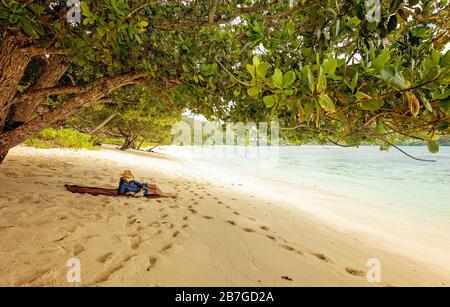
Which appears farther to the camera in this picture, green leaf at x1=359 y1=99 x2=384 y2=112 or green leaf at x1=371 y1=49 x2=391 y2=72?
green leaf at x1=359 y1=99 x2=384 y2=112

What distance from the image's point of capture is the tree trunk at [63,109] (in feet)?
13.6

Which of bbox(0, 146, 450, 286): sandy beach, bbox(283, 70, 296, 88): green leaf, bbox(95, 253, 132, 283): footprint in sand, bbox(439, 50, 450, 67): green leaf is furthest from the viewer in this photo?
bbox(0, 146, 450, 286): sandy beach

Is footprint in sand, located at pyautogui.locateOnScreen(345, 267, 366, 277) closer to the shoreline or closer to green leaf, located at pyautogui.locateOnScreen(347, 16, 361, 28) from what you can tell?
the shoreline

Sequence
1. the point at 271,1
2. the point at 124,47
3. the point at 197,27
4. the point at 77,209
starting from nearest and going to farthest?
the point at 124,47 < the point at 271,1 < the point at 197,27 < the point at 77,209

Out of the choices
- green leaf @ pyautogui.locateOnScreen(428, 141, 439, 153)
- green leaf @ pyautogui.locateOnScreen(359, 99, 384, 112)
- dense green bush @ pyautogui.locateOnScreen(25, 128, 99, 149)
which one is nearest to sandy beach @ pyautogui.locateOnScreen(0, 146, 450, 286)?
green leaf @ pyautogui.locateOnScreen(428, 141, 439, 153)

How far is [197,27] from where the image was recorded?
414cm

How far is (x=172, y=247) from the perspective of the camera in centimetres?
347

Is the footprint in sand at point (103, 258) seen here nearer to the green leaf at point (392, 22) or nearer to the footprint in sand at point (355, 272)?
the footprint in sand at point (355, 272)

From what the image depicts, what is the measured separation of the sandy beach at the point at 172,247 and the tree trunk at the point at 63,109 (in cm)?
111

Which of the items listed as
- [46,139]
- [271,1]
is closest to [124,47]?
[271,1]

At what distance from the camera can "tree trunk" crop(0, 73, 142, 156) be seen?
416 centimetres

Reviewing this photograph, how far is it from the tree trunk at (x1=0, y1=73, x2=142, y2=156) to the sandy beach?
1.11 metres
